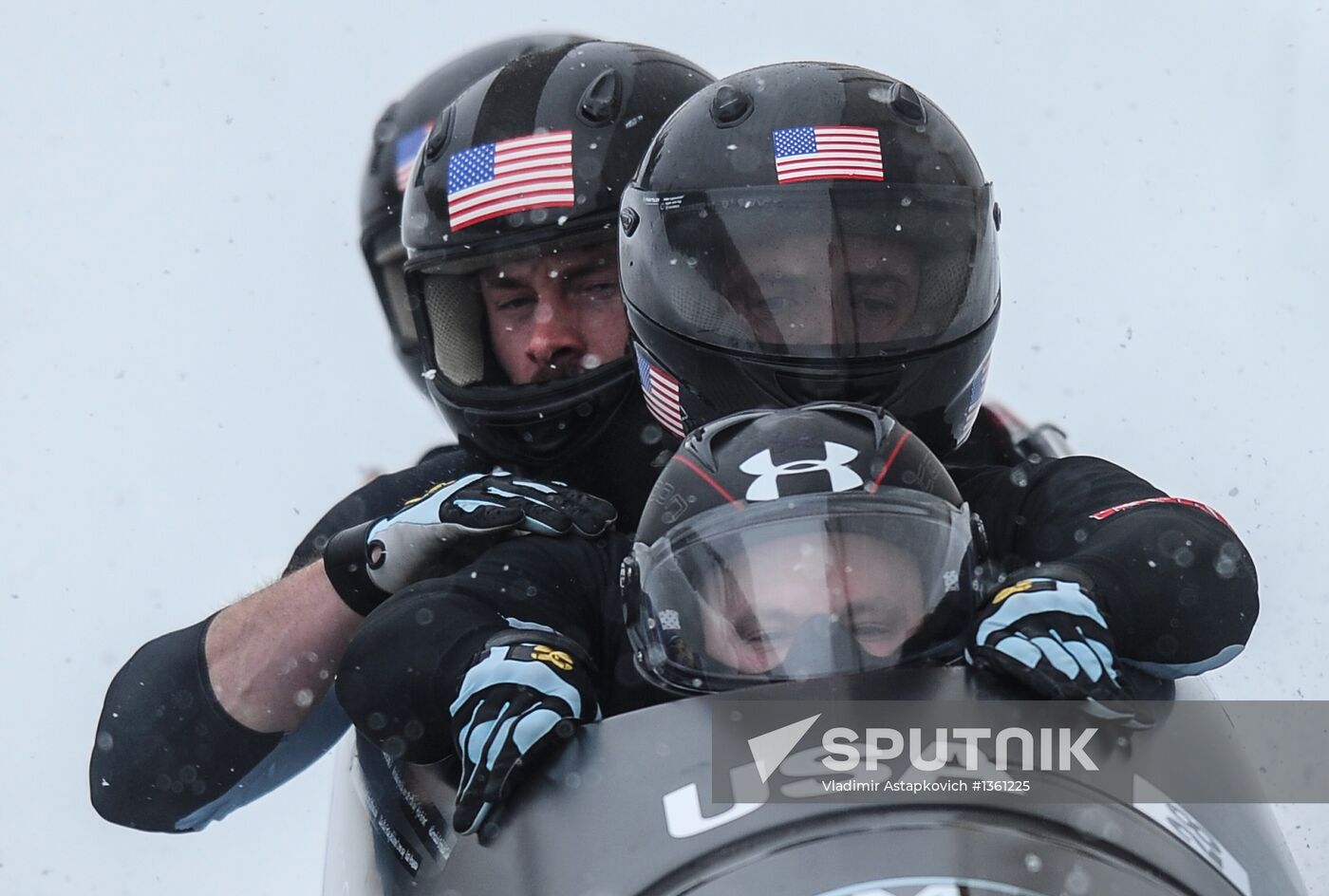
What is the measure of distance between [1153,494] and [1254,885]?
0.89 meters

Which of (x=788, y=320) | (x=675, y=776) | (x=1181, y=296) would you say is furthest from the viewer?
(x=1181, y=296)

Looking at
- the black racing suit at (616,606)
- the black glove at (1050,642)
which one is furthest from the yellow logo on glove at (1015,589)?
the black racing suit at (616,606)

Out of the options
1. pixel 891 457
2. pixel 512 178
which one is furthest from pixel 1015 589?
pixel 512 178

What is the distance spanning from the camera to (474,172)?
143 inches

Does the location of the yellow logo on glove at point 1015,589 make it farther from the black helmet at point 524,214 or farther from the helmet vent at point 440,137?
the helmet vent at point 440,137

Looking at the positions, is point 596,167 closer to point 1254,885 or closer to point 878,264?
point 878,264

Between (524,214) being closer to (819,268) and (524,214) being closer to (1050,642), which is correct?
(819,268)

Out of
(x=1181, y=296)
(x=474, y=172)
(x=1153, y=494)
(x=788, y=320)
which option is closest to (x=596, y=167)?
(x=474, y=172)

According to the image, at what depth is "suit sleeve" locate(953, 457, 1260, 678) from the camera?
7.73 ft

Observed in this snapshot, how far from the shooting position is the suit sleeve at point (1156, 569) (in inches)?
92.7

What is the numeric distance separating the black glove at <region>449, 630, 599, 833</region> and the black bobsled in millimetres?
30

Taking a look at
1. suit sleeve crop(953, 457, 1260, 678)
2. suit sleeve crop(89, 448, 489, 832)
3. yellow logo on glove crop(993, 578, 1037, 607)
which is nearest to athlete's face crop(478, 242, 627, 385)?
suit sleeve crop(89, 448, 489, 832)

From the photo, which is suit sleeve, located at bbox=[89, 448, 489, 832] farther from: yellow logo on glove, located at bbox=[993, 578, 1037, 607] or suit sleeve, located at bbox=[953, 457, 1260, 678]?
yellow logo on glove, located at bbox=[993, 578, 1037, 607]

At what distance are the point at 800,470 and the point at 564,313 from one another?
5.13 ft
